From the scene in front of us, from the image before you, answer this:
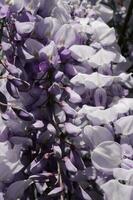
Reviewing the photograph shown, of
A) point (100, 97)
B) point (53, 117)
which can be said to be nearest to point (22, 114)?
point (53, 117)

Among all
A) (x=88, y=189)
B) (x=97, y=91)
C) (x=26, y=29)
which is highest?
(x=26, y=29)

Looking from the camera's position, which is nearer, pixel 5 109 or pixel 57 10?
pixel 5 109

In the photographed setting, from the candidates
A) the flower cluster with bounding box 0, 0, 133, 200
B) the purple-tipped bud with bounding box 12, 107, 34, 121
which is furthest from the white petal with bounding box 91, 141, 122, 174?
the purple-tipped bud with bounding box 12, 107, 34, 121

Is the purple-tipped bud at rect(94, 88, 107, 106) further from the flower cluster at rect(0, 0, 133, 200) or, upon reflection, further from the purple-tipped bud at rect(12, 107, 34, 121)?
the purple-tipped bud at rect(12, 107, 34, 121)

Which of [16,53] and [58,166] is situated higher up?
[16,53]

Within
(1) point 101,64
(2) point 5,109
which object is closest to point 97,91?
(1) point 101,64

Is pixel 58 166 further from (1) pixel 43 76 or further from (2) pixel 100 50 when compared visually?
(2) pixel 100 50

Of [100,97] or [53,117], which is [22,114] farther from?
[100,97]
